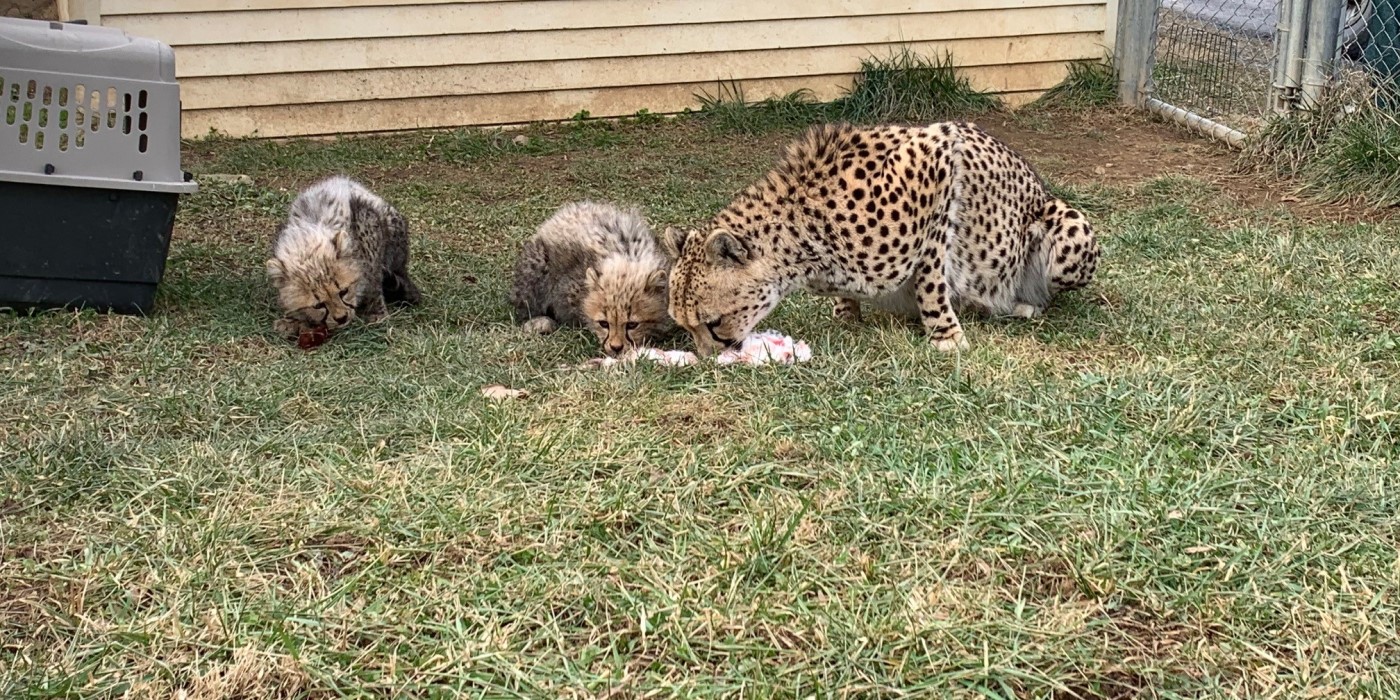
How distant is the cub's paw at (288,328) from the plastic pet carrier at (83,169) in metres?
0.53

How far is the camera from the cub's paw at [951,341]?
467 cm

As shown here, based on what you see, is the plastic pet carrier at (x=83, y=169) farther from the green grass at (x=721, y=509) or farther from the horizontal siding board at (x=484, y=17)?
the horizontal siding board at (x=484, y=17)

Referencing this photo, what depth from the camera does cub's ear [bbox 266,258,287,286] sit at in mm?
5188

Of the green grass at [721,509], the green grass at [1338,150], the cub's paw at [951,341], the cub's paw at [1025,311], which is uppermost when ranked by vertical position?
the green grass at [1338,150]

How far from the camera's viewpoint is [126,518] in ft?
10.9

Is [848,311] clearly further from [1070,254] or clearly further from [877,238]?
[1070,254]

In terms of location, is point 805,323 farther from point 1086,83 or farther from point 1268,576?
point 1086,83

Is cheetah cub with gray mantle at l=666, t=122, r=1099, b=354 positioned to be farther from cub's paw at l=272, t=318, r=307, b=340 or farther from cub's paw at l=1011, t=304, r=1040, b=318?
cub's paw at l=272, t=318, r=307, b=340

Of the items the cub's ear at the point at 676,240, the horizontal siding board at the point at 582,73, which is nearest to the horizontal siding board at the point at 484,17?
the horizontal siding board at the point at 582,73

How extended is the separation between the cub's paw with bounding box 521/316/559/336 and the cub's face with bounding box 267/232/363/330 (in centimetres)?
70

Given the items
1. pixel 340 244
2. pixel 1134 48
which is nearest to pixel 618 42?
pixel 1134 48

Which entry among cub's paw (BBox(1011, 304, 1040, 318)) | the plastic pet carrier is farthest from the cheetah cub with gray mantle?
the plastic pet carrier

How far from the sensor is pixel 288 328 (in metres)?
5.18

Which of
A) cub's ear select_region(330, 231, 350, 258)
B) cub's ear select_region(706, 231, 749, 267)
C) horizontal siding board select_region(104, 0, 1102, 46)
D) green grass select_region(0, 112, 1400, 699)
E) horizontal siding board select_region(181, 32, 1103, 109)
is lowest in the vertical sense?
green grass select_region(0, 112, 1400, 699)
